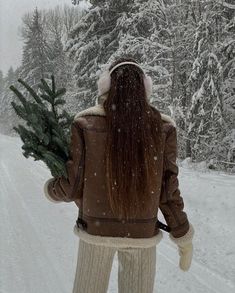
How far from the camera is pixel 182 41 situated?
725 inches

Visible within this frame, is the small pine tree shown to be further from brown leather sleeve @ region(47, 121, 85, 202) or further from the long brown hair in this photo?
the long brown hair

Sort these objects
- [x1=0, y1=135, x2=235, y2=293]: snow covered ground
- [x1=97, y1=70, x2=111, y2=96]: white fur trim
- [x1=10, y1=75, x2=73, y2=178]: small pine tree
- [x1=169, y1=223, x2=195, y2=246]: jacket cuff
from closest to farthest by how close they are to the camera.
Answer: [x1=97, y1=70, x2=111, y2=96]: white fur trim, [x1=10, y1=75, x2=73, y2=178]: small pine tree, [x1=169, y1=223, x2=195, y2=246]: jacket cuff, [x1=0, y1=135, x2=235, y2=293]: snow covered ground

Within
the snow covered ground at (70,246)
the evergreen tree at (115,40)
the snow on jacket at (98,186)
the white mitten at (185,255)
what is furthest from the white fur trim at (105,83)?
the evergreen tree at (115,40)

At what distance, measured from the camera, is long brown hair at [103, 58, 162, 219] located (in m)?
2.62

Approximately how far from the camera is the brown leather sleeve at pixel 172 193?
2820 millimetres

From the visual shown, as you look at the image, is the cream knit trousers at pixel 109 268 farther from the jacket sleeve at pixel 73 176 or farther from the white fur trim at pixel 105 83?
the white fur trim at pixel 105 83

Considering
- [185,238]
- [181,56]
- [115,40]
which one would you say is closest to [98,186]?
[185,238]

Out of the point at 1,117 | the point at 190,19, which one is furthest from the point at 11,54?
the point at 190,19

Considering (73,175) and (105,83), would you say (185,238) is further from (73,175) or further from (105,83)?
(105,83)

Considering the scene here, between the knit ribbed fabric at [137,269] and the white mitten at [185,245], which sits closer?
the knit ribbed fabric at [137,269]

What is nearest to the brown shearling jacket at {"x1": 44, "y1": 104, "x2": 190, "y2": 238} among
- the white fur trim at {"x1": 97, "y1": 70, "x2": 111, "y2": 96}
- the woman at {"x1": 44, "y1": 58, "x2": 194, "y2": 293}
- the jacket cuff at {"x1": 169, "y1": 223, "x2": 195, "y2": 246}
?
the woman at {"x1": 44, "y1": 58, "x2": 194, "y2": 293}

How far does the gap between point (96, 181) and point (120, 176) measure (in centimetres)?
14

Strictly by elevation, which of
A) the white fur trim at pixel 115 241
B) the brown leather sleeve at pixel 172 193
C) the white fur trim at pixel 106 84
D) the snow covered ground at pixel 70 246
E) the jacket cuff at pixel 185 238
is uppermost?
the white fur trim at pixel 106 84

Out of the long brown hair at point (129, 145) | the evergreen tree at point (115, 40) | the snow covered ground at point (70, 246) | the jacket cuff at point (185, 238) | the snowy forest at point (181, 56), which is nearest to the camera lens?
the long brown hair at point (129, 145)
